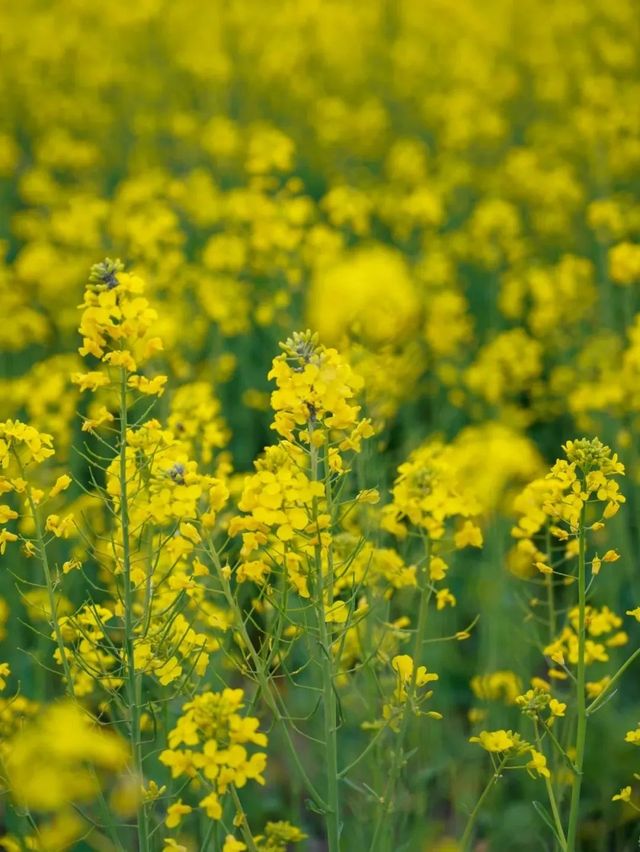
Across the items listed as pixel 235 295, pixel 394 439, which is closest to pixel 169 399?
pixel 235 295

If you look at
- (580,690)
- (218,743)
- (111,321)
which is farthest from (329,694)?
(111,321)

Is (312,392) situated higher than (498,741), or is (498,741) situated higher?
(312,392)

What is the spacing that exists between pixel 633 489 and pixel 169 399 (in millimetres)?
1719

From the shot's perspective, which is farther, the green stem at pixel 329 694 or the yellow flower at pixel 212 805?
the green stem at pixel 329 694

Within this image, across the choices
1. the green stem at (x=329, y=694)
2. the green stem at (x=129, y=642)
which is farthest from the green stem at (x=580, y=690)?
the green stem at (x=129, y=642)

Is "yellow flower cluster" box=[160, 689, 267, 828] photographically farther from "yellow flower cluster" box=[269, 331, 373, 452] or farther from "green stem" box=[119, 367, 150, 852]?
"yellow flower cluster" box=[269, 331, 373, 452]

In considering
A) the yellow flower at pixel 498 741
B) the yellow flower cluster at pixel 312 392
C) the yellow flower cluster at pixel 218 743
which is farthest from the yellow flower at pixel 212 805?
the yellow flower cluster at pixel 312 392

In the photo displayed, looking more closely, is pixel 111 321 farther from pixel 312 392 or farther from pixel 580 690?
pixel 580 690

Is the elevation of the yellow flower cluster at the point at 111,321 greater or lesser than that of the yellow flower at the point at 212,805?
greater

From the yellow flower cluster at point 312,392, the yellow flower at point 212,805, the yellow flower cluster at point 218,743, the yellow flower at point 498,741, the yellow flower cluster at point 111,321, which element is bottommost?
the yellow flower at point 212,805

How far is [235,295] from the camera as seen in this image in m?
5.01

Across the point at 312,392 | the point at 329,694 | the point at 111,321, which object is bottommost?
the point at 329,694

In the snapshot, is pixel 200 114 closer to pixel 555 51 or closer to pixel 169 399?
pixel 555 51

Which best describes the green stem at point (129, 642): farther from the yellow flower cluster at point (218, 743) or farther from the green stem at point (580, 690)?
the green stem at point (580, 690)
